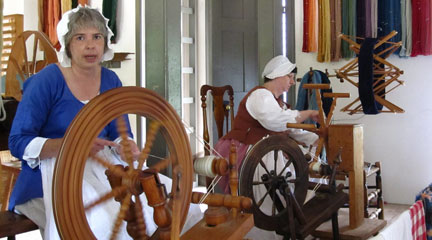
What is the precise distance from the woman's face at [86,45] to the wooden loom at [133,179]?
658mm

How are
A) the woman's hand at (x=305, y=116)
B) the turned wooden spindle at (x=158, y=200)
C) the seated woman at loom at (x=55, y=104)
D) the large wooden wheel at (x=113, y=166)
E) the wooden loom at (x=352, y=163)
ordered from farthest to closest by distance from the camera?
1. the woman's hand at (x=305, y=116)
2. the wooden loom at (x=352, y=163)
3. the seated woman at loom at (x=55, y=104)
4. the turned wooden spindle at (x=158, y=200)
5. the large wooden wheel at (x=113, y=166)

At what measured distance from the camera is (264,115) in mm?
3014

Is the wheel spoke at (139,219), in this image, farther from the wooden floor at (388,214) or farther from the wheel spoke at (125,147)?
the wooden floor at (388,214)

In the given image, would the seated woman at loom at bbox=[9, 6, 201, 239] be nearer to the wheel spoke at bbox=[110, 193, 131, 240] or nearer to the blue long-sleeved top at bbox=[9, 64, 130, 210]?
the blue long-sleeved top at bbox=[9, 64, 130, 210]

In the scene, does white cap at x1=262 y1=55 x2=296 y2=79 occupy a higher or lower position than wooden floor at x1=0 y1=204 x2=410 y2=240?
higher

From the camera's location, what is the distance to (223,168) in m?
1.49

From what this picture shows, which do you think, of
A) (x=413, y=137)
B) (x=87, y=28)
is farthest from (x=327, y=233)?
(x=413, y=137)

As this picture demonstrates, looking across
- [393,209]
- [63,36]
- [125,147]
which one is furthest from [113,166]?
[393,209]

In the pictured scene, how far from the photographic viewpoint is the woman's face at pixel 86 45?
6.10ft

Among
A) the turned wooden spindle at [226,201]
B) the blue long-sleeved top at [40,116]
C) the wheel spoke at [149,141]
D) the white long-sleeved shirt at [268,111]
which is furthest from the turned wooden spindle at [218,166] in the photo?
the white long-sleeved shirt at [268,111]

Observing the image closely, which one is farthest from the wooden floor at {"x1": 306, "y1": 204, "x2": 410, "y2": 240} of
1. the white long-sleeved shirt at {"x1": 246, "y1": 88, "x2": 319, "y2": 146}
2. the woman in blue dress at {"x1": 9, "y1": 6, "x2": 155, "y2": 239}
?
the woman in blue dress at {"x1": 9, "y1": 6, "x2": 155, "y2": 239}

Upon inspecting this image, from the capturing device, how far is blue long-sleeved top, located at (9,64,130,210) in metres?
1.78

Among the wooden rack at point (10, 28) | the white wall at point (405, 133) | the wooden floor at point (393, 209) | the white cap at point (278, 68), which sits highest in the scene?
the wooden rack at point (10, 28)

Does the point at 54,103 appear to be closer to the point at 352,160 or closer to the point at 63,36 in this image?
the point at 63,36
